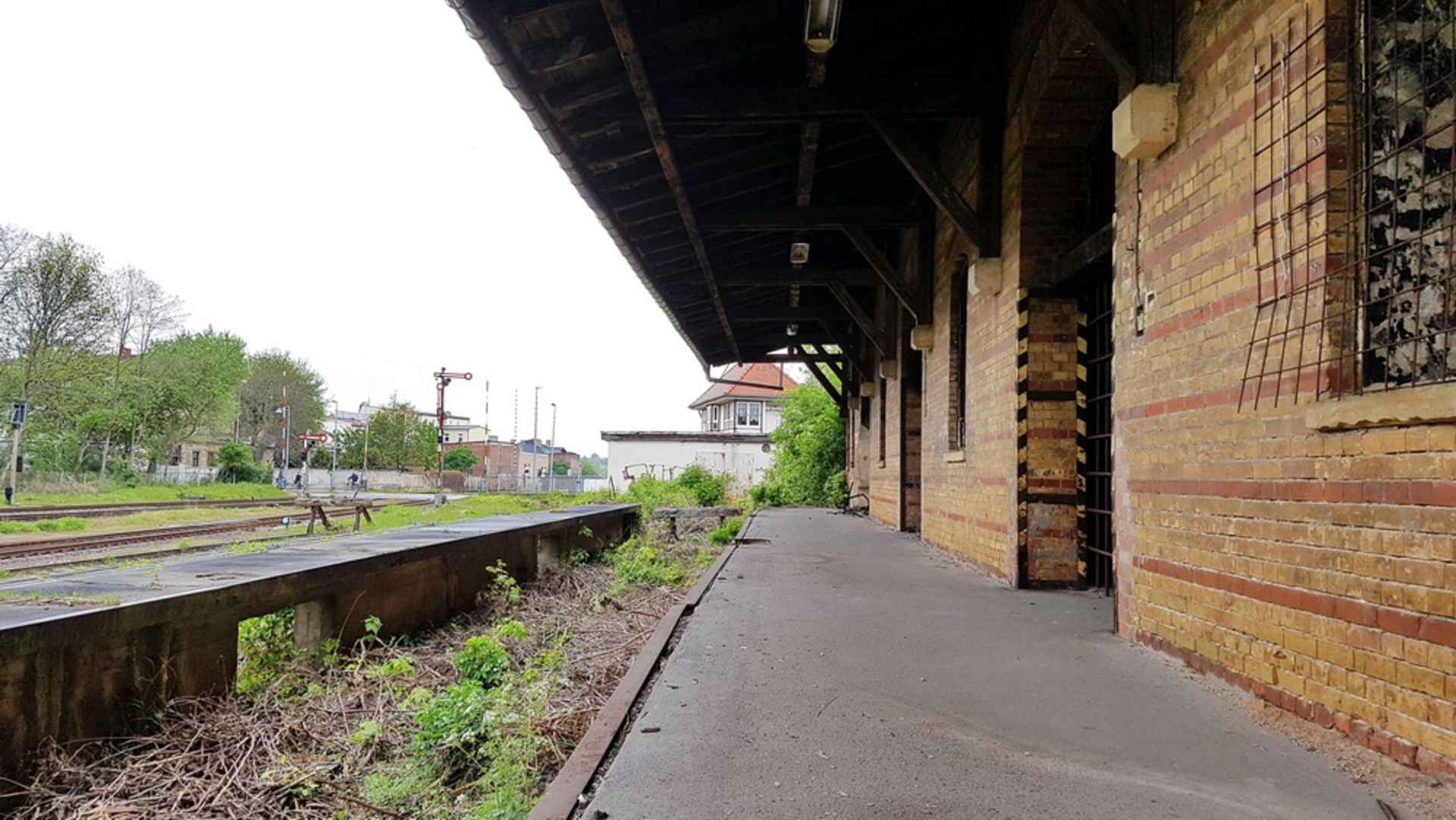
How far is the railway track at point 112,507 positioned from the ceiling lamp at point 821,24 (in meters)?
22.4

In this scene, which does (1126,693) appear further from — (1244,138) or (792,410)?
(792,410)

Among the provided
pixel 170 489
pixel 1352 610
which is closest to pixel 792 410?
pixel 1352 610

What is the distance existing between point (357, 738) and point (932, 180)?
577 centimetres

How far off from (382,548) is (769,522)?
8329 mm

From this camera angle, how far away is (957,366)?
30.8ft

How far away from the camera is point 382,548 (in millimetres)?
7012

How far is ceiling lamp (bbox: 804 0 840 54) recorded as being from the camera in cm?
494

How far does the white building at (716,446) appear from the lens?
148ft

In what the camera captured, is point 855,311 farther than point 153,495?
No

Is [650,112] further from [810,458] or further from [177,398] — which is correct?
[177,398]

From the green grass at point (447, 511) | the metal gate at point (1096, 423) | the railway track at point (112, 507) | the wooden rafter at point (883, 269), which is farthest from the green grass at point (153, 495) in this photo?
the metal gate at point (1096, 423)

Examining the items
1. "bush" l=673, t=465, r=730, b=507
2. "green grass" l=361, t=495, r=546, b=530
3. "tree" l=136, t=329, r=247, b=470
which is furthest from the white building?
"tree" l=136, t=329, r=247, b=470

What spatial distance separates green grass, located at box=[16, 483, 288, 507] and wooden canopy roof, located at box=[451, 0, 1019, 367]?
88.2 ft

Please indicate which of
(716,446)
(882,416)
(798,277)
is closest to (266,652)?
(798,277)
